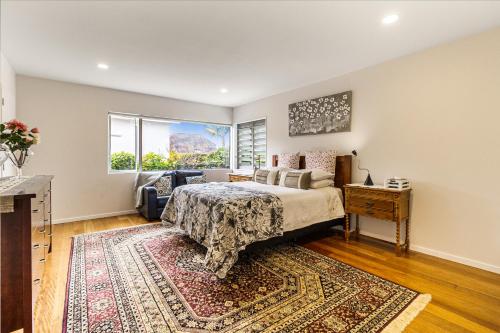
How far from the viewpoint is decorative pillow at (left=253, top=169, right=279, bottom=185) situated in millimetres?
4063

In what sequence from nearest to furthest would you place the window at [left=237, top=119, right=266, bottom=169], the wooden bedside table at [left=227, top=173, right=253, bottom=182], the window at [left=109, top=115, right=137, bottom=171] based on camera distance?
the window at [left=109, top=115, right=137, bottom=171]
the wooden bedside table at [left=227, top=173, right=253, bottom=182]
the window at [left=237, top=119, right=266, bottom=169]

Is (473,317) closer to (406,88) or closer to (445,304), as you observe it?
(445,304)

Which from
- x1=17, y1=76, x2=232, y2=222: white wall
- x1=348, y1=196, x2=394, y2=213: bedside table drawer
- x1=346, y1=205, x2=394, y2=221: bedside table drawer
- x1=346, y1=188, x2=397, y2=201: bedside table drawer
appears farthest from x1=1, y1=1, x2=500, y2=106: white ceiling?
x1=346, y1=205, x2=394, y2=221: bedside table drawer

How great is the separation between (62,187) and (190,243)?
110 inches

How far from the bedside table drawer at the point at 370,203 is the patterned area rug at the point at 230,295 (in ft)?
3.02

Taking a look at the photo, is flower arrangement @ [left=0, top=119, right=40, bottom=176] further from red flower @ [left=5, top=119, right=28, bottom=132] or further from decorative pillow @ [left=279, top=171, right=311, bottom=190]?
decorative pillow @ [left=279, top=171, right=311, bottom=190]

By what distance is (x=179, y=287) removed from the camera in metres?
2.21

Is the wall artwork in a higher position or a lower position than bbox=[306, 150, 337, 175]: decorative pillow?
higher

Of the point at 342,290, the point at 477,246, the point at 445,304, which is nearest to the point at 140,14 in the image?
the point at 342,290

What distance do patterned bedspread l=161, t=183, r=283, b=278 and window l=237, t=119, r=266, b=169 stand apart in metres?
2.61

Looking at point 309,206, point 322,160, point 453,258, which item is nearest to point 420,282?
point 453,258

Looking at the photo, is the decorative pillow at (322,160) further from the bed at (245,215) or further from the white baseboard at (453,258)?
the white baseboard at (453,258)

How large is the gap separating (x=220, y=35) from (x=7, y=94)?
122 inches

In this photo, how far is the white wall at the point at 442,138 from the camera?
257 centimetres
